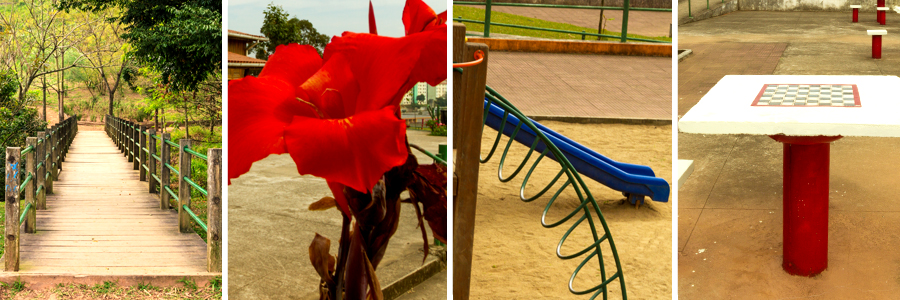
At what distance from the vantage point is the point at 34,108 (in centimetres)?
891

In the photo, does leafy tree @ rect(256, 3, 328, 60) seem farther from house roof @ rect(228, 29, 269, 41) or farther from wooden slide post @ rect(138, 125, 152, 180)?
wooden slide post @ rect(138, 125, 152, 180)

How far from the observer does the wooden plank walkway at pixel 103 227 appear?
5168 mm

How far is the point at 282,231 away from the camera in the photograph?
2.43ft

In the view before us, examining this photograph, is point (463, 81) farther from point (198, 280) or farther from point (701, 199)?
point (198, 280)

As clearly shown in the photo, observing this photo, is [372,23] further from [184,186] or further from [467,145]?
[184,186]

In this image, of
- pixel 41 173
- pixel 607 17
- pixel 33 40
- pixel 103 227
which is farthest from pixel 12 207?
pixel 607 17

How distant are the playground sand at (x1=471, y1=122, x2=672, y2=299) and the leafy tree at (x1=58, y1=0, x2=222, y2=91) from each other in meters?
2.92

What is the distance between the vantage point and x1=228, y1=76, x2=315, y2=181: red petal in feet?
1.95

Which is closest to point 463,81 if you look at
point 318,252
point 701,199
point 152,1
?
point 318,252

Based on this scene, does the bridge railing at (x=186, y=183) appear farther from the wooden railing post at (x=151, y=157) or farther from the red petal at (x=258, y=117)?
the red petal at (x=258, y=117)

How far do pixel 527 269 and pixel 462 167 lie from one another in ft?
6.46

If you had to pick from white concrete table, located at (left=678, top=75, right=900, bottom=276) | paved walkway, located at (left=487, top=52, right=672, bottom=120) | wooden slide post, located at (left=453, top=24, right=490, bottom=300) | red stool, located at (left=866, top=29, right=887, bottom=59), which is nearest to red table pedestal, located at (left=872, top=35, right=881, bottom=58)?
red stool, located at (left=866, top=29, right=887, bottom=59)

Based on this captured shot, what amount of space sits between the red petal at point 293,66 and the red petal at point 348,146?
6 centimetres

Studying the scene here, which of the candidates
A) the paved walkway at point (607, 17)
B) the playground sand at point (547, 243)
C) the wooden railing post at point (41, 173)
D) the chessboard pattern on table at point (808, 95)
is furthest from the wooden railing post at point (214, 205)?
the paved walkway at point (607, 17)
